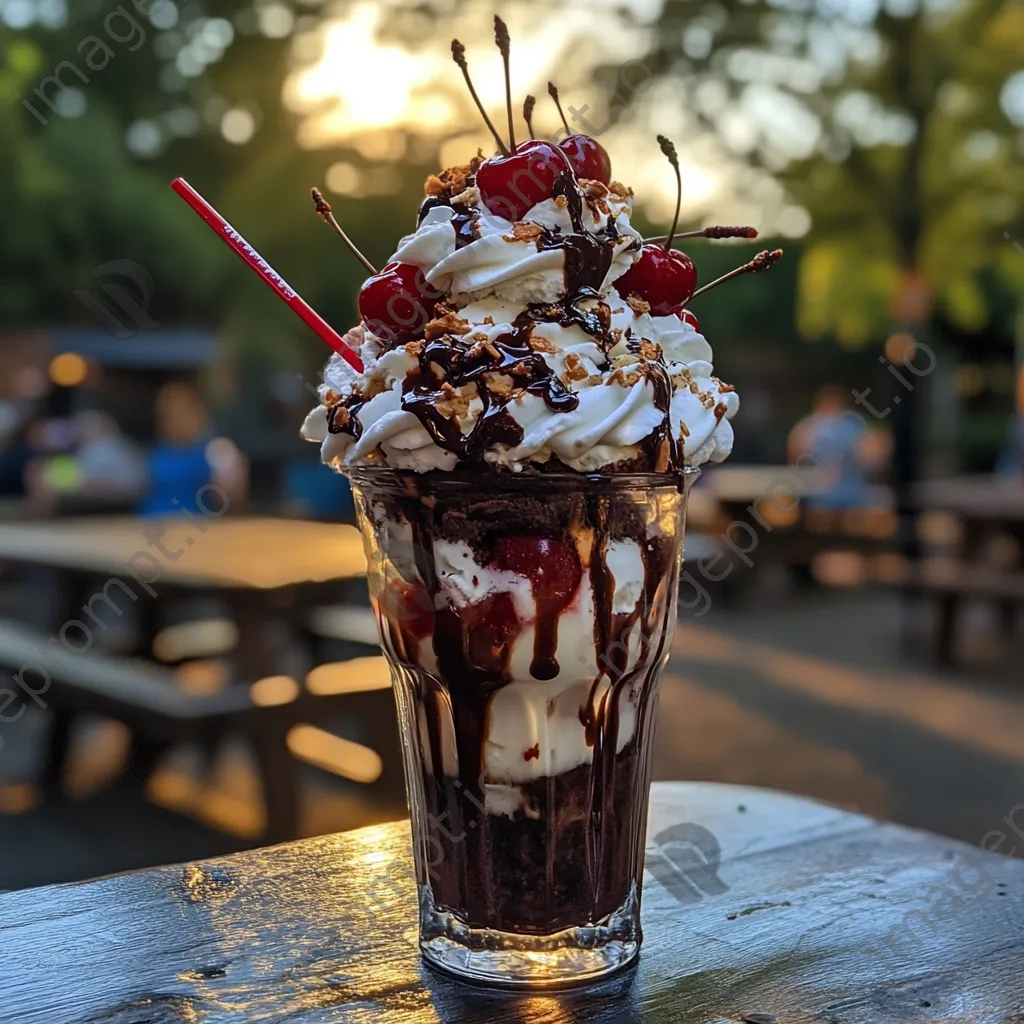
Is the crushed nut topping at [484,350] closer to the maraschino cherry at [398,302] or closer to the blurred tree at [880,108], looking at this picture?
the maraschino cherry at [398,302]

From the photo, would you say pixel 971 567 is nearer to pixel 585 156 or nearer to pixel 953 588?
pixel 953 588

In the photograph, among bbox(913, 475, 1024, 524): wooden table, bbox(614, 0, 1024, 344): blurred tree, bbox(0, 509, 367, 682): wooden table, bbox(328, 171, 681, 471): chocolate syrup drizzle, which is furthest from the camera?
bbox(614, 0, 1024, 344): blurred tree

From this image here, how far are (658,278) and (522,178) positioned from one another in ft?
0.60

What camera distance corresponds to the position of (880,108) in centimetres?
848

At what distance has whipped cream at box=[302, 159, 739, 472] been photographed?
1.10 metres

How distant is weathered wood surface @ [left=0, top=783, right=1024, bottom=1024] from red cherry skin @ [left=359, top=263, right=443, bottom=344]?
66 cm

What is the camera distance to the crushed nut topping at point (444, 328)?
1.15 metres

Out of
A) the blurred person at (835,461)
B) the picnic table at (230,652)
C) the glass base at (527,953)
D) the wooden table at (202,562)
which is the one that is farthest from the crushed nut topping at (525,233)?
the blurred person at (835,461)

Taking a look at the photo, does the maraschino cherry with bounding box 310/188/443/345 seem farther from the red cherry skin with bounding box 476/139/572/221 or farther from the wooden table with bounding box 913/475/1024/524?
the wooden table with bounding box 913/475/1024/524

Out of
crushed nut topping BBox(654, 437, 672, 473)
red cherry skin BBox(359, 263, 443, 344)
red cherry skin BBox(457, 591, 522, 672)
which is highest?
red cherry skin BBox(359, 263, 443, 344)

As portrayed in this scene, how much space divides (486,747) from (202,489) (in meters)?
4.73

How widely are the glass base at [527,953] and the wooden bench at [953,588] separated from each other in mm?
Result: 5511

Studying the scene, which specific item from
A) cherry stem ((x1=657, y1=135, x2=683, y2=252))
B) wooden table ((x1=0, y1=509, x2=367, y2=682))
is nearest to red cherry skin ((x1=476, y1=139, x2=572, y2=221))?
cherry stem ((x1=657, y1=135, x2=683, y2=252))

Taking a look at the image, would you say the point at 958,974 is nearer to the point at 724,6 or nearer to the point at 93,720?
the point at 93,720
